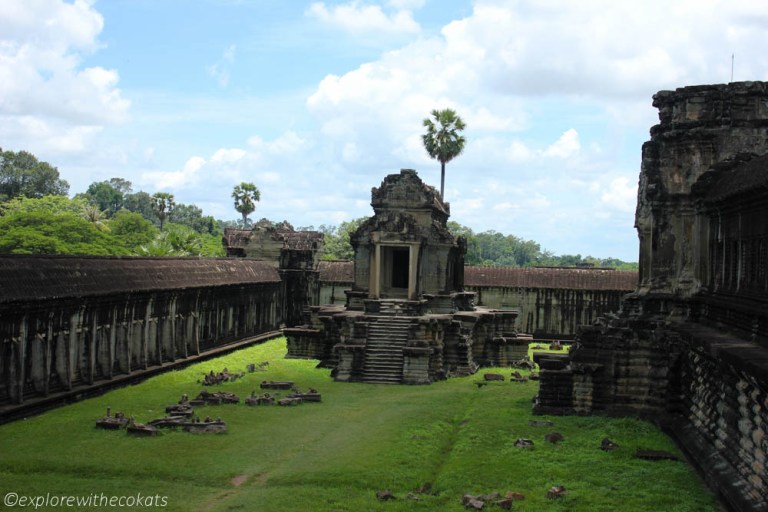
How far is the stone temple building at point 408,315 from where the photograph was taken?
1057 inches

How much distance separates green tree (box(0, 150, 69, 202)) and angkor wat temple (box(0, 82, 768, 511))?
63275 mm

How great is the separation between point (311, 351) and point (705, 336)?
62.3 feet

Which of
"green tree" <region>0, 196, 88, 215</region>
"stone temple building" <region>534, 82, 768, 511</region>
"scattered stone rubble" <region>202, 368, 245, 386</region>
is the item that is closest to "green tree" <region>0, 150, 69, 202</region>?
"green tree" <region>0, 196, 88, 215</region>

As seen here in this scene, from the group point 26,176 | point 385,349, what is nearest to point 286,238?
point 385,349

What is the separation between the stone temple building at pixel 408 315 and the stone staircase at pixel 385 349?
0.03 m

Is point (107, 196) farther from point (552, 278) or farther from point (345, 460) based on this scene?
point (345, 460)

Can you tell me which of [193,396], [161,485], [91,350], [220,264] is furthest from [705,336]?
[220,264]

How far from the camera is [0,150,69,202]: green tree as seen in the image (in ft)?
295

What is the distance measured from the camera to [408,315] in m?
28.9

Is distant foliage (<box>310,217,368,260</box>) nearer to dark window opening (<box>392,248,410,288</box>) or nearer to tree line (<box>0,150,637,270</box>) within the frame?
tree line (<box>0,150,637,270</box>)

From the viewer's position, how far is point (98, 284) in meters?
22.5

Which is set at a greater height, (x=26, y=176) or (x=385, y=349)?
(x=26, y=176)

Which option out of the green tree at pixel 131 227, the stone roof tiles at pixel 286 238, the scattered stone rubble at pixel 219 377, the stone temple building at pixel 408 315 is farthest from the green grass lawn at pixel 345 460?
the green tree at pixel 131 227

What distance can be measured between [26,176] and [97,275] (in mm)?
76342
